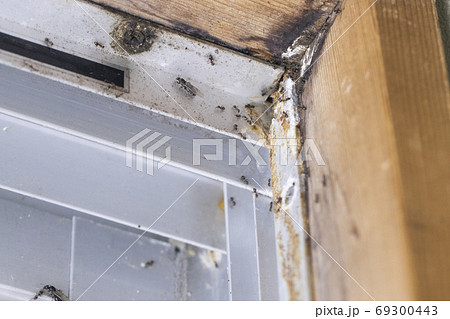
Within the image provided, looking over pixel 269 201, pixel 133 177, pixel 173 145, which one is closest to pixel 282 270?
pixel 269 201

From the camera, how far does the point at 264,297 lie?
1.46 m

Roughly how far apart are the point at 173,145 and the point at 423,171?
32.6 inches

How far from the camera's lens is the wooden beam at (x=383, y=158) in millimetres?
1061

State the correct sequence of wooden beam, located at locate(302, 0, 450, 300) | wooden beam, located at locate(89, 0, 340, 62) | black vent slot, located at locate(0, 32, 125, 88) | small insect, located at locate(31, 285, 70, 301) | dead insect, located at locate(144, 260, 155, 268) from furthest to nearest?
dead insect, located at locate(144, 260, 155, 268) → small insect, located at locate(31, 285, 70, 301) → black vent slot, located at locate(0, 32, 125, 88) → wooden beam, located at locate(89, 0, 340, 62) → wooden beam, located at locate(302, 0, 450, 300)

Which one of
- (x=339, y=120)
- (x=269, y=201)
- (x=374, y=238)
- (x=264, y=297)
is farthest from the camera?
(x=269, y=201)

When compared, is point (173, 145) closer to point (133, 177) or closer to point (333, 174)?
point (133, 177)

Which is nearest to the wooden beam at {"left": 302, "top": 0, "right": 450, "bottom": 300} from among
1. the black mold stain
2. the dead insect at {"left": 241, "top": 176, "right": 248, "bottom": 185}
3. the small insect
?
the dead insect at {"left": 241, "top": 176, "right": 248, "bottom": 185}

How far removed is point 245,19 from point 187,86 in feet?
1.00

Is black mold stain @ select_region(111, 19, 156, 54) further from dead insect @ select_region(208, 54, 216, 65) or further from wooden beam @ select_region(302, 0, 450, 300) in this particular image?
wooden beam @ select_region(302, 0, 450, 300)

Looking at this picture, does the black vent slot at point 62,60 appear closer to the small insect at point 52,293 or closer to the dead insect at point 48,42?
the dead insect at point 48,42

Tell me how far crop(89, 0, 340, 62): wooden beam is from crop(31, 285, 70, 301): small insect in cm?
103

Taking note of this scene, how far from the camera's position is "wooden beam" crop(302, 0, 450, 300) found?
1061 mm

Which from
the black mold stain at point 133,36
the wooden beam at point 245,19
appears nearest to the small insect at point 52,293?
the black mold stain at point 133,36

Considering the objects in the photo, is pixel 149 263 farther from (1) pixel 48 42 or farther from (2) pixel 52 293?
(1) pixel 48 42
